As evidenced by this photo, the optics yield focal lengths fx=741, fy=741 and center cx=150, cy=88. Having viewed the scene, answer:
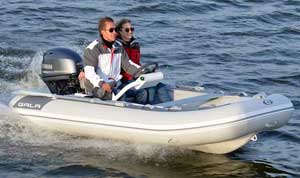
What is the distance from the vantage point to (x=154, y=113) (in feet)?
26.2

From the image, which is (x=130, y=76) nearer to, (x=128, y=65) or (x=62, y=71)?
(x=128, y=65)

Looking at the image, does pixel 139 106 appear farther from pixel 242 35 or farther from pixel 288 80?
pixel 242 35

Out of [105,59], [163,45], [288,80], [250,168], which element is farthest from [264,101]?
[163,45]

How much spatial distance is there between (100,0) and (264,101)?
9.98 metres

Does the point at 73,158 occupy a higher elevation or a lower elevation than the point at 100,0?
lower

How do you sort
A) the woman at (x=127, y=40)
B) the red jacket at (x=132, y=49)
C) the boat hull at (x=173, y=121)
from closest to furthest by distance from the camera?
the boat hull at (x=173, y=121), the woman at (x=127, y=40), the red jacket at (x=132, y=49)

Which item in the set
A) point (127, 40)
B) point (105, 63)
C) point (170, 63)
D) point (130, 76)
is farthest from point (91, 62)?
point (170, 63)

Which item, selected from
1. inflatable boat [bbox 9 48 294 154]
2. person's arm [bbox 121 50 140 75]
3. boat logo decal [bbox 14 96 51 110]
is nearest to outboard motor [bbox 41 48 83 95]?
inflatable boat [bbox 9 48 294 154]

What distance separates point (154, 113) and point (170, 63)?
16.1ft

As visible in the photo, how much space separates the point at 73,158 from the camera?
8258mm

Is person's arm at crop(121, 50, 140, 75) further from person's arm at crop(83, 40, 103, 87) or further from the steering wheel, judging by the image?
person's arm at crop(83, 40, 103, 87)

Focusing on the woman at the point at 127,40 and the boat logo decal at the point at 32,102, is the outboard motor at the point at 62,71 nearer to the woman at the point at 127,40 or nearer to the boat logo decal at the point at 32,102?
the boat logo decal at the point at 32,102

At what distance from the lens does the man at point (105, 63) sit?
8.37 metres

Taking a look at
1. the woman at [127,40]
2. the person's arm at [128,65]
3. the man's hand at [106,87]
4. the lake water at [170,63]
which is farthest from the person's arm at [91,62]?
the lake water at [170,63]
